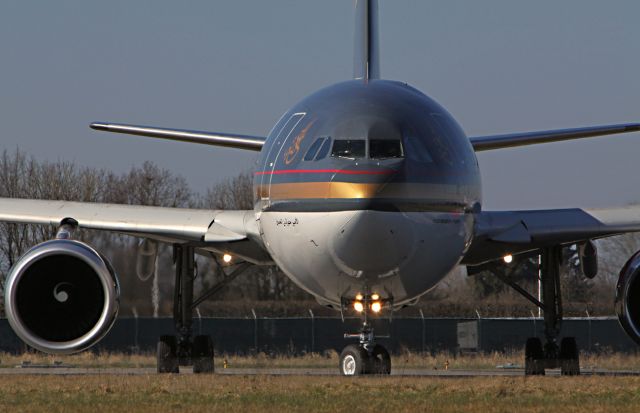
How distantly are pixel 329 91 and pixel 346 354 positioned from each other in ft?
11.6

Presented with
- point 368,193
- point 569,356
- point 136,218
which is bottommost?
point 569,356

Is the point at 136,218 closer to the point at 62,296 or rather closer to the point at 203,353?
the point at 203,353

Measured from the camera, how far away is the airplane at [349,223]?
53.4 feet

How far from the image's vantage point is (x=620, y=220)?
20.6 metres

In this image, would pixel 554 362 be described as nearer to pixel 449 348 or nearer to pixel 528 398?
pixel 528 398

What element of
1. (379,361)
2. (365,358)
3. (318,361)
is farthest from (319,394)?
(318,361)

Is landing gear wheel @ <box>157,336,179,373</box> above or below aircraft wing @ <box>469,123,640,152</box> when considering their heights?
below

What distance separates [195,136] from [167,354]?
3492mm

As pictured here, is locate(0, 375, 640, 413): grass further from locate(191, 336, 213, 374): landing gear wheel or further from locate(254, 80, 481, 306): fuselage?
locate(191, 336, 213, 374): landing gear wheel

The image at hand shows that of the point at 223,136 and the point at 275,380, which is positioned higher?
the point at 223,136

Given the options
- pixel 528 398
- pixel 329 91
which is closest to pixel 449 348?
pixel 329 91

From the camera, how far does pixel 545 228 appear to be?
20.3m

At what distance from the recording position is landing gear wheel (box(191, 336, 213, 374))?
22516mm

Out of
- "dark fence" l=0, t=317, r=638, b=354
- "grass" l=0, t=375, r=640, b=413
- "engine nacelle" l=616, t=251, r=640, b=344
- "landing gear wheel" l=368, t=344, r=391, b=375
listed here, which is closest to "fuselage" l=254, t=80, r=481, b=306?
"landing gear wheel" l=368, t=344, r=391, b=375
